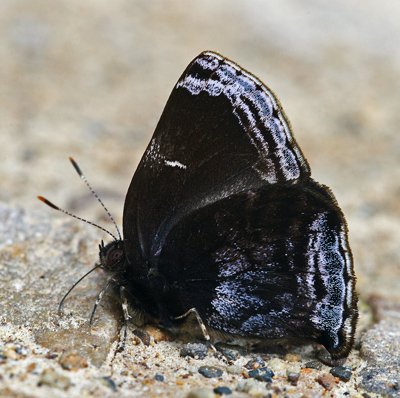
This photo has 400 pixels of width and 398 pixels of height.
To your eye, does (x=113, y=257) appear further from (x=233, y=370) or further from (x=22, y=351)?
(x=233, y=370)

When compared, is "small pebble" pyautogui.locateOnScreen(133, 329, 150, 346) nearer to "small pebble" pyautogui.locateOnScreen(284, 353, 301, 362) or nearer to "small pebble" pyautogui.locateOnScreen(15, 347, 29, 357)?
"small pebble" pyautogui.locateOnScreen(15, 347, 29, 357)

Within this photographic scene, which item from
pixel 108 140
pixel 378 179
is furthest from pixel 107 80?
pixel 378 179

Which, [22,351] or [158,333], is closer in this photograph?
[22,351]

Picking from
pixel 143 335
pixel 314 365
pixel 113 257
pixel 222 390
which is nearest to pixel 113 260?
pixel 113 257

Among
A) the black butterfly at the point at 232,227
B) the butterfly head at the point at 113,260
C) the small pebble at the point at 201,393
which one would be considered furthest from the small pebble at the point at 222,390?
the butterfly head at the point at 113,260

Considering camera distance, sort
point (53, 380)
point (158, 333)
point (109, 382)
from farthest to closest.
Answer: point (158, 333), point (109, 382), point (53, 380)

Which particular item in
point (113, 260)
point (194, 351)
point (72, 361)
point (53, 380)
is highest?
point (113, 260)

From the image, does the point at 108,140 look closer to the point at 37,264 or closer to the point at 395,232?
the point at 37,264

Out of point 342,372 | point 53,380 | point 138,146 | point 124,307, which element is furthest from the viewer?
point 138,146
